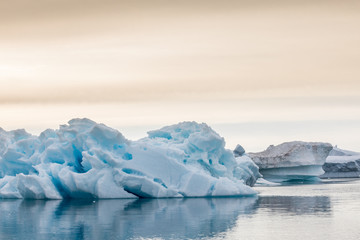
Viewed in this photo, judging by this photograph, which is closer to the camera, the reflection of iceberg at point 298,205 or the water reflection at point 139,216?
the water reflection at point 139,216

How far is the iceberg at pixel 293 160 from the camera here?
47.9 m

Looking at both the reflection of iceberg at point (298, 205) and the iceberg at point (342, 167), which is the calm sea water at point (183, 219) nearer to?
the reflection of iceberg at point (298, 205)

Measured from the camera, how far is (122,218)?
772 inches

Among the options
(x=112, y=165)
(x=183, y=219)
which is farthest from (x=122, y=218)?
(x=112, y=165)

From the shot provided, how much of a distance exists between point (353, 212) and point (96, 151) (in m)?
10.2

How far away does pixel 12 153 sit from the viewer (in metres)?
29.1

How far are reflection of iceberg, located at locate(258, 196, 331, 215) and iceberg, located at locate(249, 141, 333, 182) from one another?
20.8 meters

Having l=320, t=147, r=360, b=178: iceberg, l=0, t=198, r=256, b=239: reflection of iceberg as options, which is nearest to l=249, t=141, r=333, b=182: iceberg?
l=320, t=147, r=360, b=178: iceberg

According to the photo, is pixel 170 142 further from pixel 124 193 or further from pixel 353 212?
pixel 353 212

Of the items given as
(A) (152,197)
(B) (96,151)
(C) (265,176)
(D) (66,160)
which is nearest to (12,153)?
(D) (66,160)

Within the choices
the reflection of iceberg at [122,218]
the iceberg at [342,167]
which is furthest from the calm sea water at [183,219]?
the iceberg at [342,167]

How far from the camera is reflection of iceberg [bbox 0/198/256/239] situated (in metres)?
16.4

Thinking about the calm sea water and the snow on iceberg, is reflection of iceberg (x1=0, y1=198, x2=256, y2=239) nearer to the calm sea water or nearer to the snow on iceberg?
the calm sea water

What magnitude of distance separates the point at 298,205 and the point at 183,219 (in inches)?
235
